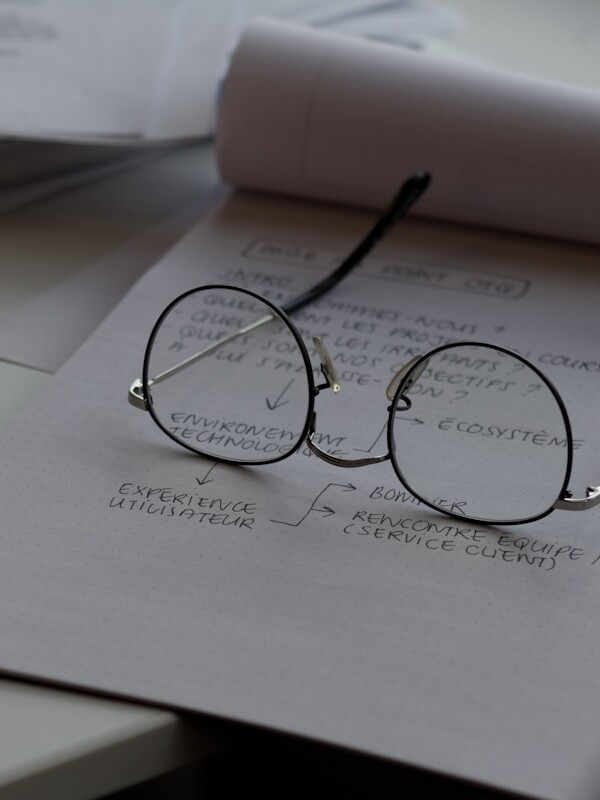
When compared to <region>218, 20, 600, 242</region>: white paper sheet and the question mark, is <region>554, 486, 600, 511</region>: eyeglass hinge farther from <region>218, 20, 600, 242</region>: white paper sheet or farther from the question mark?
<region>218, 20, 600, 242</region>: white paper sheet

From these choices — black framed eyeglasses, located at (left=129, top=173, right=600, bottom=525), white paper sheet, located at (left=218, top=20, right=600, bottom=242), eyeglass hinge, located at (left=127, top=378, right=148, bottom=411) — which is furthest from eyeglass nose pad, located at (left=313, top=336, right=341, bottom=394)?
white paper sheet, located at (left=218, top=20, right=600, bottom=242)

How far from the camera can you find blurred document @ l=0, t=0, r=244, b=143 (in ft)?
2.55

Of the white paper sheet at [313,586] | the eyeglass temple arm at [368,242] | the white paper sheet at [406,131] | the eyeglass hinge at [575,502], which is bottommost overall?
the white paper sheet at [313,586]

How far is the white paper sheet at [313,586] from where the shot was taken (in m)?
0.41

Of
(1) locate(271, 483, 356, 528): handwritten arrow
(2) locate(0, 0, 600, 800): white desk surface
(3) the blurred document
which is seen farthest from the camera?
(3) the blurred document

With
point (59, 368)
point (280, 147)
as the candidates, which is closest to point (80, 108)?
point (280, 147)

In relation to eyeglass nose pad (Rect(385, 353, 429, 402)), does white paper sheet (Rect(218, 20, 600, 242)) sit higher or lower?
higher

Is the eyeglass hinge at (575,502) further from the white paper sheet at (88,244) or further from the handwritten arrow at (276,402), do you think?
the white paper sheet at (88,244)

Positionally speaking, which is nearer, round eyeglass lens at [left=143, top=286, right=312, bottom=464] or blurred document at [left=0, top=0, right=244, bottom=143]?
round eyeglass lens at [left=143, top=286, right=312, bottom=464]

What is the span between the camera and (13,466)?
1.73ft

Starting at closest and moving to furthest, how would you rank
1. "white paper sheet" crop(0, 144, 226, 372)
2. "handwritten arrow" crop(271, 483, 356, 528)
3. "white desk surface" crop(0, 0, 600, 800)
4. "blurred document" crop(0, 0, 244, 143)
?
1. "white desk surface" crop(0, 0, 600, 800)
2. "handwritten arrow" crop(271, 483, 356, 528)
3. "white paper sheet" crop(0, 144, 226, 372)
4. "blurred document" crop(0, 0, 244, 143)

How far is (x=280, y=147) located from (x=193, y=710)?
480mm

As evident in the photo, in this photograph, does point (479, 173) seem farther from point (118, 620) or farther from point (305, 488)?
point (118, 620)

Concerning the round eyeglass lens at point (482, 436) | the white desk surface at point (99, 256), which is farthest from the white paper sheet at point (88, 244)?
the round eyeglass lens at point (482, 436)
